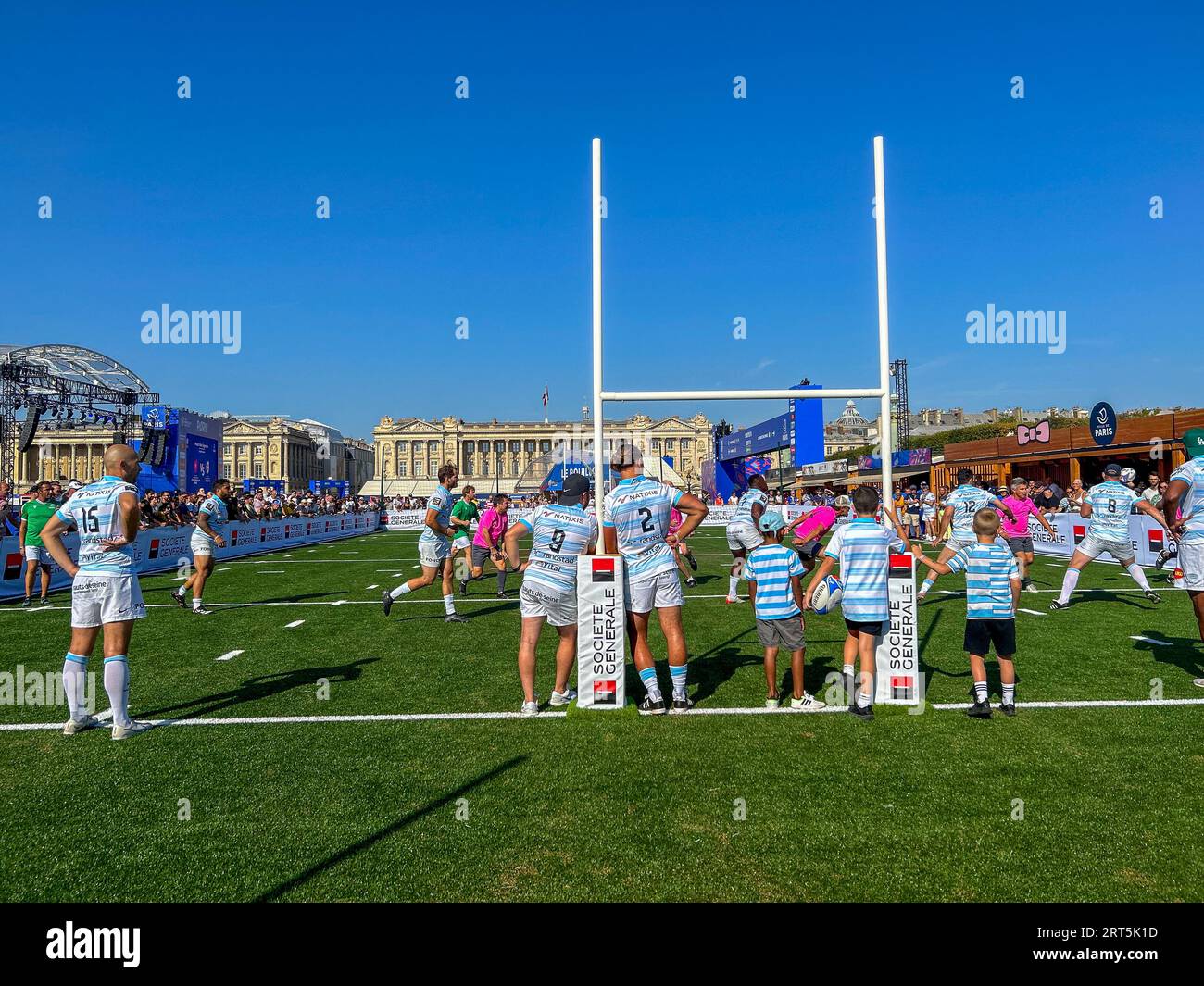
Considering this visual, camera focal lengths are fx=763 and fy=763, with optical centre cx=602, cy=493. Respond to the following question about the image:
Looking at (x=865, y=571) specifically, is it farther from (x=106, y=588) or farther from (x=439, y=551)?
(x=439, y=551)

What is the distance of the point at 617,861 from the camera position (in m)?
3.33

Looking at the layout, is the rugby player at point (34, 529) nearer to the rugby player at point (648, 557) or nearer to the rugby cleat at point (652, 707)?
the rugby player at point (648, 557)

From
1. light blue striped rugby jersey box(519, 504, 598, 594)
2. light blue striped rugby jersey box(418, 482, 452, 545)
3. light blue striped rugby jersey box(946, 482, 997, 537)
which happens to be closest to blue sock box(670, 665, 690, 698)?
light blue striped rugby jersey box(519, 504, 598, 594)

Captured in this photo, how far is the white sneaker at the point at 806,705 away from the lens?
568 centimetres

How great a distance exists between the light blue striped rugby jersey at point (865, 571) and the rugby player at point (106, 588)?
4.88m

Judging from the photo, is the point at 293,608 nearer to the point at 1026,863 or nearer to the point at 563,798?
the point at 563,798

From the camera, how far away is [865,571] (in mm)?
5426

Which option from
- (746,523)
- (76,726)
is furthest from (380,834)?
(746,523)

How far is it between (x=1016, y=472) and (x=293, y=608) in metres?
40.4

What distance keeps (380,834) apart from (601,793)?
117 centimetres

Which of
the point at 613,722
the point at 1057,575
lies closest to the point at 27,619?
the point at 613,722

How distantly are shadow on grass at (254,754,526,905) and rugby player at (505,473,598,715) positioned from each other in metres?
1.06

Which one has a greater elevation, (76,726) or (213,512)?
(213,512)

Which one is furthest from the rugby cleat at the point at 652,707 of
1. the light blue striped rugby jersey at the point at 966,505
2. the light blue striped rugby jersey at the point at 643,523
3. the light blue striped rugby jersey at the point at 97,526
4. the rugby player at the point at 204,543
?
the rugby player at the point at 204,543
